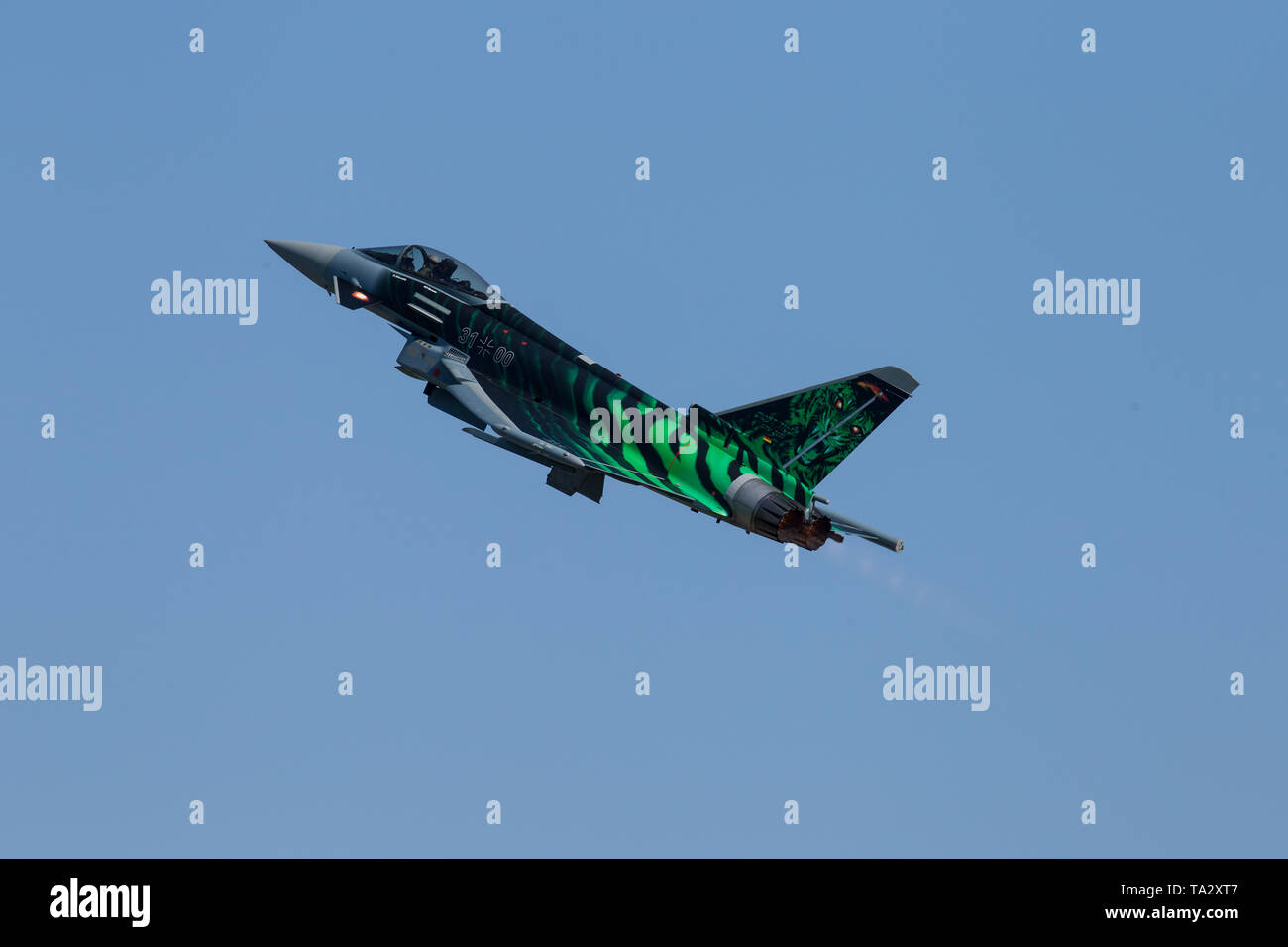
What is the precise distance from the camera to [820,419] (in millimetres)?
52031

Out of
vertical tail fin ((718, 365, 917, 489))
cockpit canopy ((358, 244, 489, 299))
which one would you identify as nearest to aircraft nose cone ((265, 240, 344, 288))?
cockpit canopy ((358, 244, 489, 299))

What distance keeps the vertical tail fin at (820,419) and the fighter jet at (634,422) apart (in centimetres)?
2

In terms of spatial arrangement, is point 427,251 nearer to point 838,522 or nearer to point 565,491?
point 565,491

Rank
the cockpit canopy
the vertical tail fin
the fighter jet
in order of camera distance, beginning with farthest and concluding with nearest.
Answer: the cockpit canopy → the vertical tail fin → the fighter jet

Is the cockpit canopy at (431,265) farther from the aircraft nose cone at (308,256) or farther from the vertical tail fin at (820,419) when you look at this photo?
the vertical tail fin at (820,419)

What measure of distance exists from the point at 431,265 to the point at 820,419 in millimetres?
12104

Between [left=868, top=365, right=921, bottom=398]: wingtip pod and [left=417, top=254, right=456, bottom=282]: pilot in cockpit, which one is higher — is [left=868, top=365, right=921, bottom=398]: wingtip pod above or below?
below

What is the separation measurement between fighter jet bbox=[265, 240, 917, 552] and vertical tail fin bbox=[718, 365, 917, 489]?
2cm

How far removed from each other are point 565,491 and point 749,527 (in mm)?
4302

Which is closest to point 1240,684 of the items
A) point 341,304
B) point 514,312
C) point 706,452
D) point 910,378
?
point 910,378

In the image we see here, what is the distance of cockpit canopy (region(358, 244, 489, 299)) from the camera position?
57219mm

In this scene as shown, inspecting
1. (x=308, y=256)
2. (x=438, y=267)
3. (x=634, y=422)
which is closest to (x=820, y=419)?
(x=634, y=422)

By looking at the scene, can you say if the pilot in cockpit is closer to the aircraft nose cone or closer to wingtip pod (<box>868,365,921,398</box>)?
the aircraft nose cone

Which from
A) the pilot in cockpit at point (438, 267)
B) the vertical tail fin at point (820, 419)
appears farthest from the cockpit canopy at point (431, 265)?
the vertical tail fin at point (820, 419)
